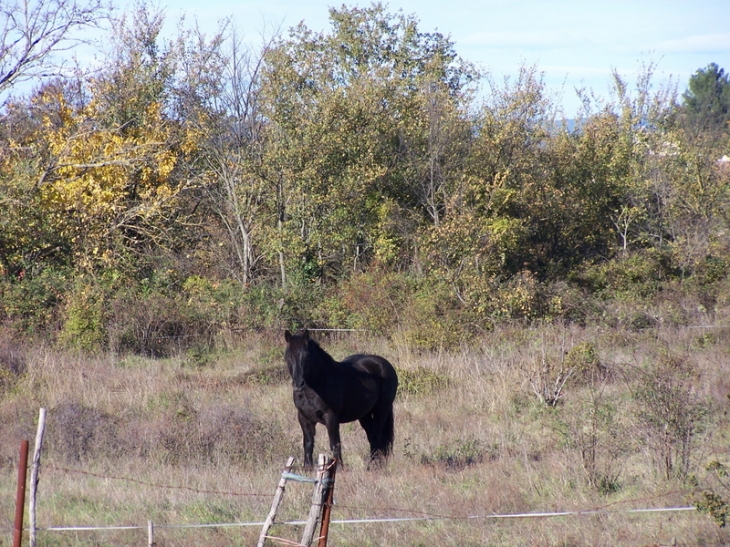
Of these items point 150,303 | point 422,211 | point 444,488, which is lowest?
point 444,488

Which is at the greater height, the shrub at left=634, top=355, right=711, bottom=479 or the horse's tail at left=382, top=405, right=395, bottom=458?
the shrub at left=634, top=355, right=711, bottom=479

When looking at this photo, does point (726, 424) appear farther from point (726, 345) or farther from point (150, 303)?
point (150, 303)

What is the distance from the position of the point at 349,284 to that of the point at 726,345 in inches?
375

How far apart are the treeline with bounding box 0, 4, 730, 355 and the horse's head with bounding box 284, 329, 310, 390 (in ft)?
30.8

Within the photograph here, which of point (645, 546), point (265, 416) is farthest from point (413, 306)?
point (645, 546)

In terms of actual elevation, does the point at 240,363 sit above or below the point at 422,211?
below

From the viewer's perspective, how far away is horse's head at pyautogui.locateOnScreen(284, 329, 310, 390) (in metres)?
8.77

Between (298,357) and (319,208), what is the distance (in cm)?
1369

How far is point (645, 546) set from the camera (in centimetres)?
631

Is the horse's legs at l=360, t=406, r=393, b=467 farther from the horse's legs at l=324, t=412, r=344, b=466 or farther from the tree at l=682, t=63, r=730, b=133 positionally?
the tree at l=682, t=63, r=730, b=133

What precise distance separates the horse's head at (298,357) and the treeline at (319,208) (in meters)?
9.38

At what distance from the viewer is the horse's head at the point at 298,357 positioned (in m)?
8.77

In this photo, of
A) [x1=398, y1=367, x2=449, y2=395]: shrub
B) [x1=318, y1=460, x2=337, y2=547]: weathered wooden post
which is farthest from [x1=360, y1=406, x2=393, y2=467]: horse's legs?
[x1=318, y1=460, x2=337, y2=547]: weathered wooden post

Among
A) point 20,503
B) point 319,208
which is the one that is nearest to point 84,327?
point 319,208
